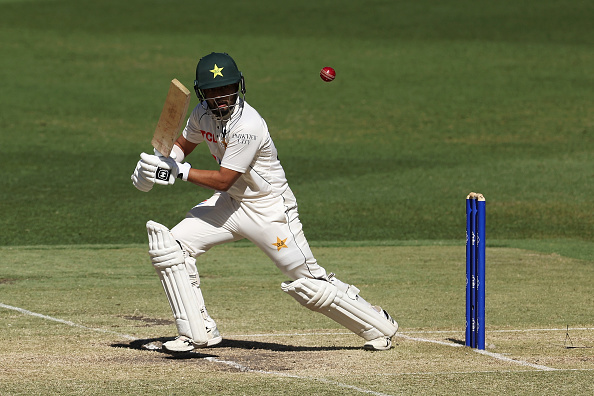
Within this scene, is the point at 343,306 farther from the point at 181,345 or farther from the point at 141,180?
the point at 141,180

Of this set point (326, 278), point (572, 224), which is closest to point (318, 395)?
point (326, 278)

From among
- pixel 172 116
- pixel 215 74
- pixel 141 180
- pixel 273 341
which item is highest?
pixel 215 74

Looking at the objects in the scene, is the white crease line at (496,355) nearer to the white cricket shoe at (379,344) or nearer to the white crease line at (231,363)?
the white cricket shoe at (379,344)

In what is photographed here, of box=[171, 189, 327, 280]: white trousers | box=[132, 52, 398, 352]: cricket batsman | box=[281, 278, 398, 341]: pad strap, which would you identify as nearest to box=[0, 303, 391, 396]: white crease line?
box=[132, 52, 398, 352]: cricket batsman

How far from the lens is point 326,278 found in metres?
7.54

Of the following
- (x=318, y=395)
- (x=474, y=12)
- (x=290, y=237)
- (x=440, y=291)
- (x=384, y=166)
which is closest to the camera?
(x=318, y=395)

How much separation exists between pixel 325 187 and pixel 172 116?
1177 centimetres

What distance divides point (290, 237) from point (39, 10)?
1259 inches

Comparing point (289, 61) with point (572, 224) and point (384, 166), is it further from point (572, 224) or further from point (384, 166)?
point (572, 224)

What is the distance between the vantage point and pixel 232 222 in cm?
746

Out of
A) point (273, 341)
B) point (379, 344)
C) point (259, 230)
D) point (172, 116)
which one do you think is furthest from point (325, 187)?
point (172, 116)

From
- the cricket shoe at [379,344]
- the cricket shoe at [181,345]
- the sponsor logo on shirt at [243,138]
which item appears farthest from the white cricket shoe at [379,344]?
the sponsor logo on shirt at [243,138]

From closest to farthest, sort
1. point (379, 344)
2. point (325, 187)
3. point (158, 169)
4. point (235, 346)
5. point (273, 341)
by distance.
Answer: point (158, 169) < point (379, 344) < point (235, 346) < point (273, 341) < point (325, 187)

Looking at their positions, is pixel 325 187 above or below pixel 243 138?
below
